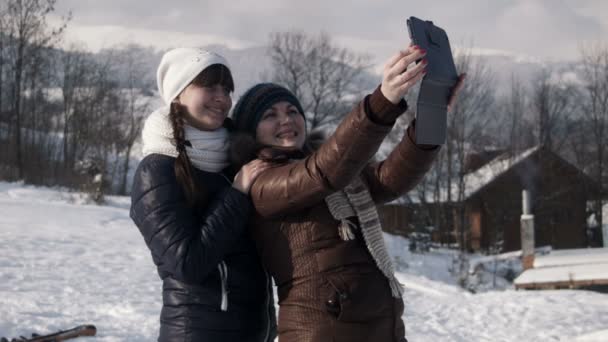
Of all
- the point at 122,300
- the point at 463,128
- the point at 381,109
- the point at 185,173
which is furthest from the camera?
the point at 463,128

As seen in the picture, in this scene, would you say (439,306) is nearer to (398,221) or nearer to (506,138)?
(398,221)

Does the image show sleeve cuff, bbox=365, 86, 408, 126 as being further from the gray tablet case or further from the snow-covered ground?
the snow-covered ground

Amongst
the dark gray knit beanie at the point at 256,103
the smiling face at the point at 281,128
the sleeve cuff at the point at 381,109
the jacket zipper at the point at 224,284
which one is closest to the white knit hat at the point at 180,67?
the dark gray knit beanie at the point at 256,103

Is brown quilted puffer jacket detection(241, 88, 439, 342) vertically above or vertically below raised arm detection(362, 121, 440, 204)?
below

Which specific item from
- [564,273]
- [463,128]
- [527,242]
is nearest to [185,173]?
[564,273]

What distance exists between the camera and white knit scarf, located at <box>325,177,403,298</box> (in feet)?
6.85

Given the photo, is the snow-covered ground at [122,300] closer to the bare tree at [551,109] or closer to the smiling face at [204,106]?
the smiling face at [204,106]

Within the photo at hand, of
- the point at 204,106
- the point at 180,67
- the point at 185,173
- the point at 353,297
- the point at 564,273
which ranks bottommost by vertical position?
the point at 564,273

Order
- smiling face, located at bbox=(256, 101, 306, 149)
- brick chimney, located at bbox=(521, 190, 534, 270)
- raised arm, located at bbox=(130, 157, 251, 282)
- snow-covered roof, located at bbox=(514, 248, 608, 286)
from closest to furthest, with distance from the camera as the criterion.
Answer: raised arm, located at bbox=(130, 157, 251, 282) → smiling face, located at bbox=(256, 101, 306, 149) → snow-covered roof, located at bbox=(514, 248, 608, 286) → brick chimney, located at bbox=(521, 190, 534, 270)

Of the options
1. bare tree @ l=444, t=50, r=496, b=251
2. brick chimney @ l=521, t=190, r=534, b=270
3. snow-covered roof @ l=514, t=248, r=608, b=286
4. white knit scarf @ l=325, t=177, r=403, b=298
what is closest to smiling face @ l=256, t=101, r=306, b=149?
white knit scarf @ l=325, t=177, r=403, b=298

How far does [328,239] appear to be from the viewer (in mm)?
2074

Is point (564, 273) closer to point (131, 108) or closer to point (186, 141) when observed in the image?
point (186, 141)

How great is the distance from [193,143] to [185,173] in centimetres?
18

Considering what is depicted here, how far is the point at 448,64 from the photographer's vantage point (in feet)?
6.38
